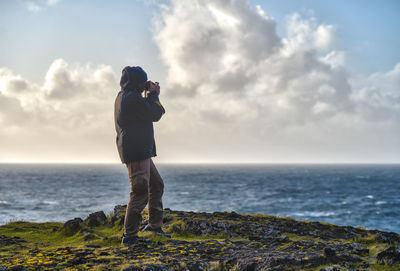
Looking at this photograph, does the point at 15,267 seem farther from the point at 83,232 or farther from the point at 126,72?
the point at 126,72

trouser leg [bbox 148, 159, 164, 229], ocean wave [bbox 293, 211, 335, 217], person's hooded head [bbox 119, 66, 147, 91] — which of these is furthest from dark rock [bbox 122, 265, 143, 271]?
ocean wave [bbox 293, 211, 335, 217]

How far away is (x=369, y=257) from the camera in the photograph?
5.87m

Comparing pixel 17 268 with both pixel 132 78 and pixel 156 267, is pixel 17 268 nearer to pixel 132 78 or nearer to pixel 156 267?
pixel 156 267

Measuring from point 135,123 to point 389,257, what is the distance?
5.27 metres

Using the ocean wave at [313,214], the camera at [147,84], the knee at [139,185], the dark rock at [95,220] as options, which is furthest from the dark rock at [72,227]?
the ocean wave at [313,214]

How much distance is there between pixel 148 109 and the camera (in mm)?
6242

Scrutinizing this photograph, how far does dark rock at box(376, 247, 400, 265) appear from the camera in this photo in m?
5.32

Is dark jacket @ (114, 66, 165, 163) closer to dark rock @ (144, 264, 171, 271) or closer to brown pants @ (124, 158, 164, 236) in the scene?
brown pants @ (124, 158, 164, 236)

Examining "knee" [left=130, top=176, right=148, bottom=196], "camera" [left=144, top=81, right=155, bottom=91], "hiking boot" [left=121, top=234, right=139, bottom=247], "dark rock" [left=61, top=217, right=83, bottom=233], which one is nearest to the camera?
"hiking boot" [left=121, top=234, right=139, bottom=247]

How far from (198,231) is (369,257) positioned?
3706mm

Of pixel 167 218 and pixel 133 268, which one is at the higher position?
pixel 133 268

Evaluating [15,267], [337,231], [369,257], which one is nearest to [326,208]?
[337,231]

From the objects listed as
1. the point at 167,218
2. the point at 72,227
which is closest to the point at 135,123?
the point at 167,218

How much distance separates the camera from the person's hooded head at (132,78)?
648 cm
